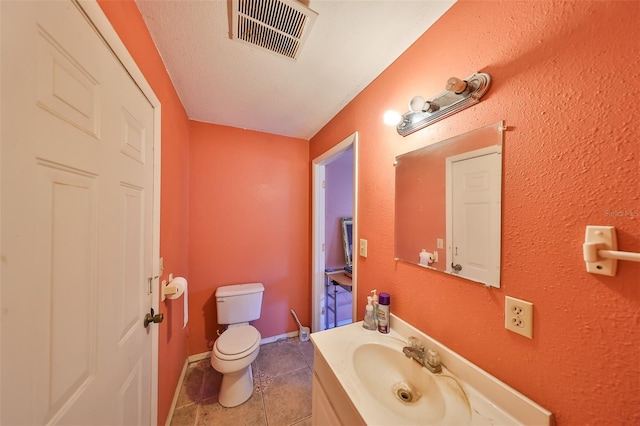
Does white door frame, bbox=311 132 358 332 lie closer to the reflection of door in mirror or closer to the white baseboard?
the white baseboard

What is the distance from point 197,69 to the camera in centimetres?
124

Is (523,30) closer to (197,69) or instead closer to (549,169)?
(549,169)

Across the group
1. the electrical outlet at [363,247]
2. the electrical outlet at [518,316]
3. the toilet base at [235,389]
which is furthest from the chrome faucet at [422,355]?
the toilet base at [235,389]

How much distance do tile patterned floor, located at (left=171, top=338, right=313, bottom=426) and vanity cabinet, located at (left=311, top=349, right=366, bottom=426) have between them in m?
0.55

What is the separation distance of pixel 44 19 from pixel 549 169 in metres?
1.34

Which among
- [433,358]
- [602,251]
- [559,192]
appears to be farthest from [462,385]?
[559,192]

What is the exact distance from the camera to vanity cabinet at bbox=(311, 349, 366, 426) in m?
0.76

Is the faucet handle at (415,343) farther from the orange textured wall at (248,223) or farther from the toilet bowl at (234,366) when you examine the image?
the orange textured wall at (248,223)

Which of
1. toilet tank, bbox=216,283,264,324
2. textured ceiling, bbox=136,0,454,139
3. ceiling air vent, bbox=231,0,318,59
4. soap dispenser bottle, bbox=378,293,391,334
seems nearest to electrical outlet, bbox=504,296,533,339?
soap dispenser bottle, bbox=378,293,391,334

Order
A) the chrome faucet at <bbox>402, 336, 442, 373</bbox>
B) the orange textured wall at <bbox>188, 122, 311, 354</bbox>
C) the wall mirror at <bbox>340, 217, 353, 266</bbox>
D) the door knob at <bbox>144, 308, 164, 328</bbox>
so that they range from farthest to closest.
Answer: the wall mirror at <bbox>340, 217, 353, 266</bbox> → the orange textured wall at <bbox>188, 122, 311, 354</bbox> → the door knob at <bbox>144, 308, 164, 328</bbox> → the chrome faucet at <bbox>402, 336, 442, 373</bbox>

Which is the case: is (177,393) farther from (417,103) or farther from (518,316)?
(417,103)

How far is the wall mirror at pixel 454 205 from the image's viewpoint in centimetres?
73

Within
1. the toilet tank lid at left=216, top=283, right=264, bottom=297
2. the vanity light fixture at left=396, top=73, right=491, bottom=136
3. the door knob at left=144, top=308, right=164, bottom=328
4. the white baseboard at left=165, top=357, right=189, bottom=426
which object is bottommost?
the white baseboard at left=165, top=357, right=189, bottom=426

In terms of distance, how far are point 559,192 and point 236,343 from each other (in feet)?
6.47
